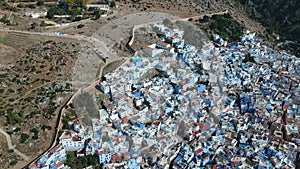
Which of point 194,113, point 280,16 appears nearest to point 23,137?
point 194,113

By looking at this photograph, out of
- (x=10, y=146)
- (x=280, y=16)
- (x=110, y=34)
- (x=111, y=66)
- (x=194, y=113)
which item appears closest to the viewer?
(x=10, y=146)

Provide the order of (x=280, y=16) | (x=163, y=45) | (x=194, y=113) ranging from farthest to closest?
(x=280, y=16)
(x=163, y=45)
(x=194, y=113)

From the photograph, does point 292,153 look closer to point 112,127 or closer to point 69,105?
point 112,127

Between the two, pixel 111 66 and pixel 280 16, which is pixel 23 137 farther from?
pixel 280 16

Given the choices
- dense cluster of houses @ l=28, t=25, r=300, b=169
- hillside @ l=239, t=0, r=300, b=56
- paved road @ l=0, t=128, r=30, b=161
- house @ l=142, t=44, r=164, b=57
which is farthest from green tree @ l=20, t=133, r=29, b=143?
hillside @ l=239, t=0, r=300, b=56

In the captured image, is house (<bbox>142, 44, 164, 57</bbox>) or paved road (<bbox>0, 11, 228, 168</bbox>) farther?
house (<bbox>142, 44, 164, 57</bbox>)

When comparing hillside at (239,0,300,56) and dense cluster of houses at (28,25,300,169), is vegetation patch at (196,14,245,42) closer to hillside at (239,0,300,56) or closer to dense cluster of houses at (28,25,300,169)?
dense cluster of houses at (28,25,300,169)

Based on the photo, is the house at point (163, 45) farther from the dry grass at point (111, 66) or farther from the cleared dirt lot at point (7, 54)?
the cleared dirt lot at point (7, 54)

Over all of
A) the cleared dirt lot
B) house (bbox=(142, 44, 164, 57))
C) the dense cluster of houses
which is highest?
the cleared dirt lot

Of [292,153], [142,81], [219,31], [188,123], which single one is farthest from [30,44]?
[292,153]
